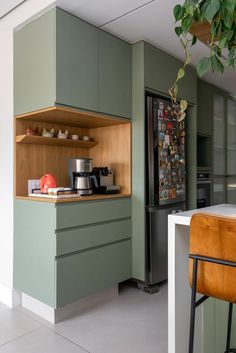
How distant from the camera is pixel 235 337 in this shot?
161cm

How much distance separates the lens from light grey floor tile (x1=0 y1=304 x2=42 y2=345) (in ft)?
6.62

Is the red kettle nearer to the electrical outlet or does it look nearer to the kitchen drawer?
the electrical outlet

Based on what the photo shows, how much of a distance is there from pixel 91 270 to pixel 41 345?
651mm

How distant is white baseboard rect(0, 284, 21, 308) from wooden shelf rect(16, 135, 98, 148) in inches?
49.0

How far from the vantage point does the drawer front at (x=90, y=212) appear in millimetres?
Result: 2174

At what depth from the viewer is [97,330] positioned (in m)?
2.09

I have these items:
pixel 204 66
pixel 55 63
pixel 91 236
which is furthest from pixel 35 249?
pixel 204 66

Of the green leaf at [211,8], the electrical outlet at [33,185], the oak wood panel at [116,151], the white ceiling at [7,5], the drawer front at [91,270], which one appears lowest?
the drawer front at [91,270]

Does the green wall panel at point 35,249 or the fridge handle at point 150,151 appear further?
the fridge handle at point 150,151

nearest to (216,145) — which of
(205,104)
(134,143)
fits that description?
(205,104)

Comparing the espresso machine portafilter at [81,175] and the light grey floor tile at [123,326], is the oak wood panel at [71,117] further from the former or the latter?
the light grey floor tile at [123,326]

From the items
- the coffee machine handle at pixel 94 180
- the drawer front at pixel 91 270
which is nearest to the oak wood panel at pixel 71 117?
the coffee machine handle at pixel 94 180

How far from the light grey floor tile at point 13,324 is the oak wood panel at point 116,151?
4.40 feet

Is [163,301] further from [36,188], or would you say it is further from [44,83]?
[44,83]
